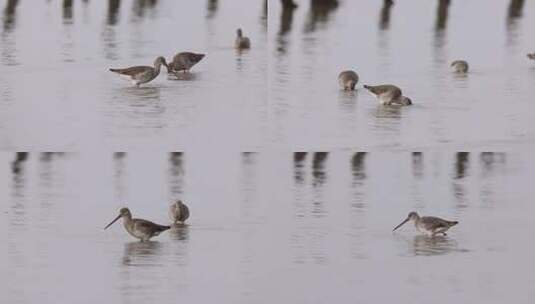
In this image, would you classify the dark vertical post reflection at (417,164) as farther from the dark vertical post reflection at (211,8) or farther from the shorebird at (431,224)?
the dark vertical post reflection at (211,8)

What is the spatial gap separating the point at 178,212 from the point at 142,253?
648 mm

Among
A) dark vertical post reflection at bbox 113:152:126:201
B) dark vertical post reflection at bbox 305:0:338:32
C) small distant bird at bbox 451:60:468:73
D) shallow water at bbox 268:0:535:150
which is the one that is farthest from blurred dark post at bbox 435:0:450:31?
dark vertical post reflection at bbox 113:152:126:201

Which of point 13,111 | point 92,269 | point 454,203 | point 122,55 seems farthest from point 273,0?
point 92,269

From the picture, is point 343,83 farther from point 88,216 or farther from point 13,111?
point 88,216

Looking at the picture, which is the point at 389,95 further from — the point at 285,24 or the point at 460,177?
the point at 285,24

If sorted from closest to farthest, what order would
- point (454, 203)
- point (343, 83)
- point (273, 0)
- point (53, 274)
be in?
point (53, 274)
point (454, 203)
point (343, 83)
point (273, 0)

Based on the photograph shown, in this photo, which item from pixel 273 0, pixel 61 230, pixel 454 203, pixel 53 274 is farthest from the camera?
pixel 273 0

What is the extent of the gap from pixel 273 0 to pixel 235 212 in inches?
192

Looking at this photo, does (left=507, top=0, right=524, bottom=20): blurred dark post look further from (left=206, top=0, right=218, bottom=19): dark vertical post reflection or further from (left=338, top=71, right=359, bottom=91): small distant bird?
(left=338, top=71, right=359, bottom=91): small distant bird

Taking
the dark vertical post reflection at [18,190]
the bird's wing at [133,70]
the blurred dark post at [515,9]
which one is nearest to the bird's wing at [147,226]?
the dark vertical post reflection at [18,190]

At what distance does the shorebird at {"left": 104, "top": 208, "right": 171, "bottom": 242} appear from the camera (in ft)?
37.7

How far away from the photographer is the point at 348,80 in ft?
48.5

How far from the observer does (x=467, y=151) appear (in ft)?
43.9

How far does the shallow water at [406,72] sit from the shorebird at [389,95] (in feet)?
0.20
